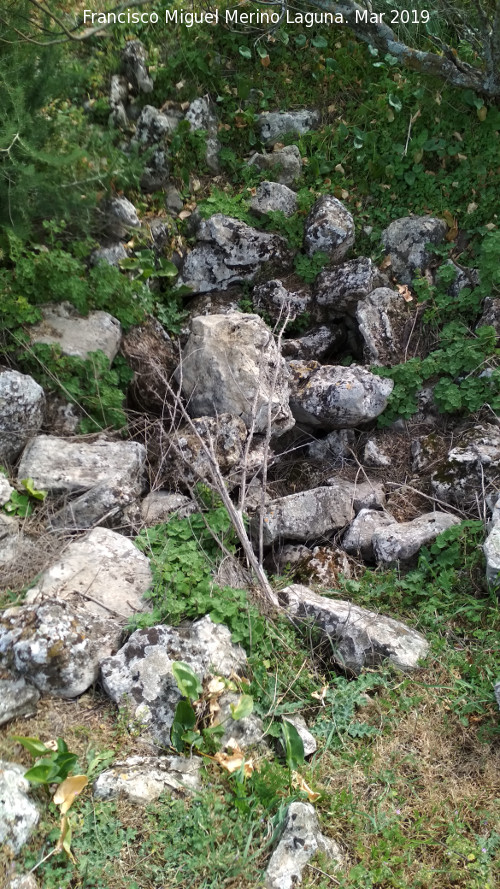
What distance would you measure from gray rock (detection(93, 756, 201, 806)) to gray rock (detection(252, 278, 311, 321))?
13.4ft

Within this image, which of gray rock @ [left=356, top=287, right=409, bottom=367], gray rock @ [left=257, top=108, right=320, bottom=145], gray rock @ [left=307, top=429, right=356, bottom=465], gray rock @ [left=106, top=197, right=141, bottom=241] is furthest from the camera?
gray rock @ [left=257, top=108, right=320, bottom=145]

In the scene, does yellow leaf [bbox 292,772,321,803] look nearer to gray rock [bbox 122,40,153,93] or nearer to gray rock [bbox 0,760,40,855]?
gray rock [bbox 0,760,40,855]

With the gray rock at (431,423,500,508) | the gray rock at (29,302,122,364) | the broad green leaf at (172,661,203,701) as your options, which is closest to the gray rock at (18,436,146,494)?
the gray rock at (29,302,122,364)

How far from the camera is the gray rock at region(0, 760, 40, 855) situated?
8.16 ft

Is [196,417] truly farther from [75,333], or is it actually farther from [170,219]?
[170,219]

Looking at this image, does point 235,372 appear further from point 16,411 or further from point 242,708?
point 242,708

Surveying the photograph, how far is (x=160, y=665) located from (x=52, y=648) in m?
0.58

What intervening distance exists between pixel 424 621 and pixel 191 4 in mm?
7074

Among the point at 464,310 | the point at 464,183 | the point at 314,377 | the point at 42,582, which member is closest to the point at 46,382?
the point at 42,582

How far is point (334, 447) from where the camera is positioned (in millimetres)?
5379

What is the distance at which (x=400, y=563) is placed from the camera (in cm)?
433

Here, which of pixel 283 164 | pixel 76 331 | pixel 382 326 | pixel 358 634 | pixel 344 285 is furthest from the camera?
pixel 283 164

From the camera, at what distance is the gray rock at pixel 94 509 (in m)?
4.13

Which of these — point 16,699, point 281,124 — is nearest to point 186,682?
point 16,699
